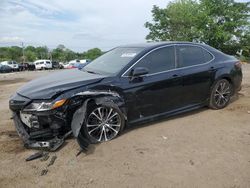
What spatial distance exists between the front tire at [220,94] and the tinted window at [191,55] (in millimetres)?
631

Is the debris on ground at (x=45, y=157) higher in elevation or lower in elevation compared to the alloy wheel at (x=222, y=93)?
lower

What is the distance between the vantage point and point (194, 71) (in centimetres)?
586

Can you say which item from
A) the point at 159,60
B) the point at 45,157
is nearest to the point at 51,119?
the point at 45,157

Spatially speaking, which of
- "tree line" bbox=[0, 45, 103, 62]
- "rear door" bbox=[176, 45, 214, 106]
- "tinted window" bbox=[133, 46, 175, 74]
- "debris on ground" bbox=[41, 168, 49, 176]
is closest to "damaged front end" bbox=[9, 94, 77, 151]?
"debris on ground" bbox=[41, 168, 49, 176]

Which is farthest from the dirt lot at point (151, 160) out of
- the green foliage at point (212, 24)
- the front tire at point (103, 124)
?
the green foliage at point (212, 24)

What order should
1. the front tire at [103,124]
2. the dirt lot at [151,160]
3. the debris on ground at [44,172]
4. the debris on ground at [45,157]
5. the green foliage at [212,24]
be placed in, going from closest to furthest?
the dirt lot at [151,160] → the debris on ground at [44,172] → the debris on ground at [45,157] → the front tire at [103,124] → the green foliage at [212,24]

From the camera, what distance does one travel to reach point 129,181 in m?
3.55

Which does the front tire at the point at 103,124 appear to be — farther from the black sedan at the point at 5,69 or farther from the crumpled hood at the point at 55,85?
the black sedan at the point at 5,69

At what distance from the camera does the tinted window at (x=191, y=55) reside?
5.80 m

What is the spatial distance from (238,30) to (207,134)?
48.4 meters

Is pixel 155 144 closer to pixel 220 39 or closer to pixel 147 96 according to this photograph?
pixel 147 96

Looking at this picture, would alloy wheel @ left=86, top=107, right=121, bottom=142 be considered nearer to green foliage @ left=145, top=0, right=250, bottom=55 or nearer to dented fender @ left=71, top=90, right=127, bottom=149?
dented fender @ left=71, top=90, right=127, bottom=149

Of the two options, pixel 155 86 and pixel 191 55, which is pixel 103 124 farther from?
pixel 191 55

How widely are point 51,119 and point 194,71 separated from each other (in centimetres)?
305
